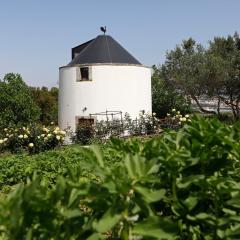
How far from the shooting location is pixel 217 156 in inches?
58.5

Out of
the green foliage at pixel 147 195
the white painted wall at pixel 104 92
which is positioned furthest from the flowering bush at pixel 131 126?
the green foliage at pixel 147 195

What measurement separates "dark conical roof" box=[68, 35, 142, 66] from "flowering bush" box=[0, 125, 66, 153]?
9.39 metres

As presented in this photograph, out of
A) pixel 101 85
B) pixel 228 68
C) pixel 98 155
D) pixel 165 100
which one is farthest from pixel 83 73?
pixel 98 155

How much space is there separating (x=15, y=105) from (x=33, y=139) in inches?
355

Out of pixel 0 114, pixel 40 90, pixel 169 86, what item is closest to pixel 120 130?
pixel 0 114

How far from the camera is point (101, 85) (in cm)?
2842

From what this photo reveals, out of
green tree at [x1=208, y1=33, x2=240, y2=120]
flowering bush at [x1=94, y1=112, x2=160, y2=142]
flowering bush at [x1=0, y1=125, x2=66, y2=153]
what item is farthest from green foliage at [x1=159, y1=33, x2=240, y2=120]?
flowering bush at [x1=0, y1=125, x2=66, y2=153]

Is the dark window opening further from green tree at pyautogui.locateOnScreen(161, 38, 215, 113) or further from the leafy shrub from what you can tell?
green tree at pyautogui.locateOnScreen(161, 38, 215, 113)

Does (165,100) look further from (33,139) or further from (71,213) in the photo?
(71,213)

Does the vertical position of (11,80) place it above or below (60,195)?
above

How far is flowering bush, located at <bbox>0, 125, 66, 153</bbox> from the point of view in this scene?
2006 centimetres

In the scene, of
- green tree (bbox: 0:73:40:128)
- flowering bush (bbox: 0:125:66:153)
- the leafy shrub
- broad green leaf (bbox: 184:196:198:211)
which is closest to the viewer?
broad green leaf (bbox: 184:196:198:211)

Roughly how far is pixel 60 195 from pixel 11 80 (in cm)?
2936

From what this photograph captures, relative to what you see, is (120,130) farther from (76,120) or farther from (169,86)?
(169,86)
